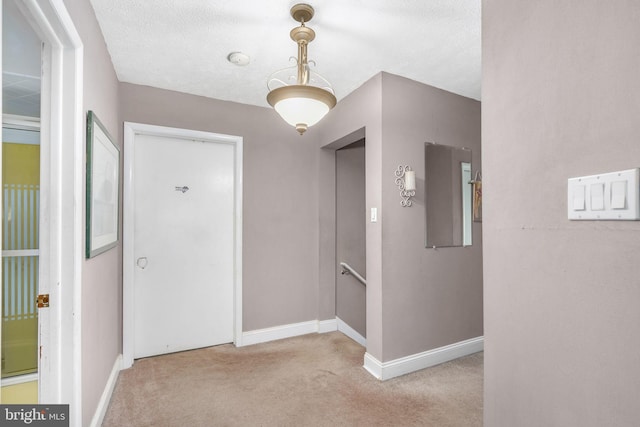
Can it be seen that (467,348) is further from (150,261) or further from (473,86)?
(150,261)

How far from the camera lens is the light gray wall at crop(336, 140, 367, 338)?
3408 mm

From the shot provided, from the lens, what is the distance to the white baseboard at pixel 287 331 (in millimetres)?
3010

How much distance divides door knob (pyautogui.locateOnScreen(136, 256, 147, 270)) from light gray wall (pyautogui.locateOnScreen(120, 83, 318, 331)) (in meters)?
0.87

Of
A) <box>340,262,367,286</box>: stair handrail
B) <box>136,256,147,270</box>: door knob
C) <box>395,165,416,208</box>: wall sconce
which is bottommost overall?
<box>340,262,367,286</box>: stair handrail

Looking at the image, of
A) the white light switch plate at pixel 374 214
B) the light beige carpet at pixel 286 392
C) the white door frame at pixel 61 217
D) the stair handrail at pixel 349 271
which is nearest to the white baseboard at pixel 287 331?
the light beige carpet at pixel 286 392

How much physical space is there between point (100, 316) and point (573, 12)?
269cm

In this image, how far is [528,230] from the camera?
99 centimetres

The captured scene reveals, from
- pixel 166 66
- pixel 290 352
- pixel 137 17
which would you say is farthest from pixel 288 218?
pixel 137 17

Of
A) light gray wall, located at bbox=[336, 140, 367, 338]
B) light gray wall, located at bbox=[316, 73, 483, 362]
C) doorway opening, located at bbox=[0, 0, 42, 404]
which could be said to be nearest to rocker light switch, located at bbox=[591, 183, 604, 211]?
light gray wall, located at bbox=[316, 73, 483, 362]

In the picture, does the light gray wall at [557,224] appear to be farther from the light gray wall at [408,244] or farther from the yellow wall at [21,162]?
the yellow wall at [21,162]

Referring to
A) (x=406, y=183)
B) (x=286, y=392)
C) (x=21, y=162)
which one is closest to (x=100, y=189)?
(x=21, y=162)

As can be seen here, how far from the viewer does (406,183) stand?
2.43 meters

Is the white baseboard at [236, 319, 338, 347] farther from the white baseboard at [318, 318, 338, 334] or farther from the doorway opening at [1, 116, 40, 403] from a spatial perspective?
the doorway opening at [1, 116, 40, 403]

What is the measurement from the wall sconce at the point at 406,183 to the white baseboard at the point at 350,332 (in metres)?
1.52
